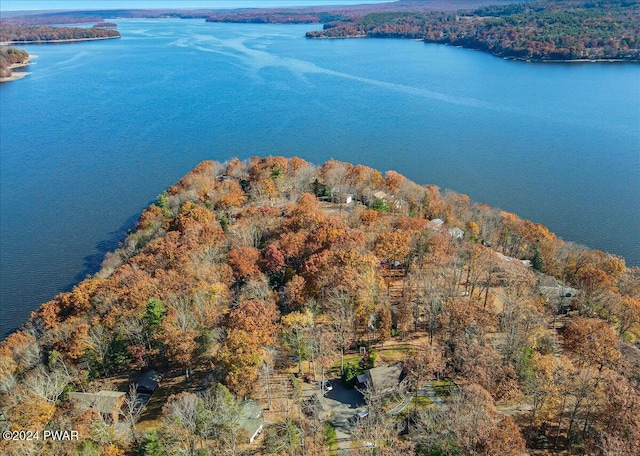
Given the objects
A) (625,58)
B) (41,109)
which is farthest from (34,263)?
(625,58)

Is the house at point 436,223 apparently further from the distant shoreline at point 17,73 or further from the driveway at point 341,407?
the distant shoreline at point 17,73

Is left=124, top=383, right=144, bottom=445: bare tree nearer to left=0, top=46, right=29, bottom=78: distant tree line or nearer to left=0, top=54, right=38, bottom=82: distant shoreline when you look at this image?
left=0, top=54, right=38, bottom=82: distant shoreline

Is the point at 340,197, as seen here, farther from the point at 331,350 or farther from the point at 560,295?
the point at 331,350

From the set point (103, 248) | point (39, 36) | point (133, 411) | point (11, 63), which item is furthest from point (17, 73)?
point (133, 411)

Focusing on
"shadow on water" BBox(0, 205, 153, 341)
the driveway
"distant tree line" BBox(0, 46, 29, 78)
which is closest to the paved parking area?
the driveway

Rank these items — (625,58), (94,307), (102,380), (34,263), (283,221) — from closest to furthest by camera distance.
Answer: (102,380) < (94,307) < (283,221) < (34,263) < (625,58)

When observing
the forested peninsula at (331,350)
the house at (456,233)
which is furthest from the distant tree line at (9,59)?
the house at (456,233)

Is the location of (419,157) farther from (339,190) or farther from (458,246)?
(458,246)
